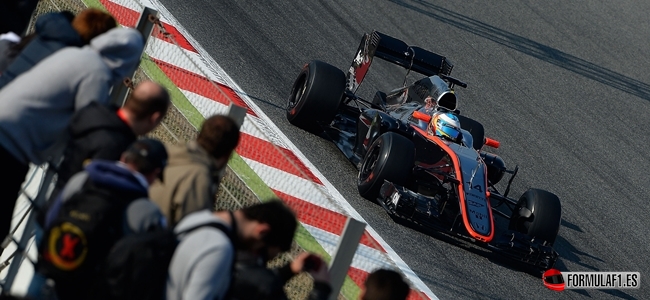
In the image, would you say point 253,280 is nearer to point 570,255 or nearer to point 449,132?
point 449,132

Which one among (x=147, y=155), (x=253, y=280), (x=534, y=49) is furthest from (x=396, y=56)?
(x=253, y=280)

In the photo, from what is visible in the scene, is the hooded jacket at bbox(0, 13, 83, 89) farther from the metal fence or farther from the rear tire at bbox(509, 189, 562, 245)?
the rear tire at bbox(509, 189, 562, 245)

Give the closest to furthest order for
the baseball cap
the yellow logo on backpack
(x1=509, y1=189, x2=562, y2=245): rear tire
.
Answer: the yellow logo on backpack → the baseball cap → (x1=509, y1=189, x2=562, y2=245): rear tire

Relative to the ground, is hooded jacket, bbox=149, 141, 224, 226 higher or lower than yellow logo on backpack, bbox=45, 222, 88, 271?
higher

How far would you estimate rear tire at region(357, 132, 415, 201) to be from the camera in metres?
9.45

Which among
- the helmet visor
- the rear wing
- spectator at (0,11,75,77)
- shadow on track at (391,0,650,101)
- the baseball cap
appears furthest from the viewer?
shadow on track at (391,0,650,101)

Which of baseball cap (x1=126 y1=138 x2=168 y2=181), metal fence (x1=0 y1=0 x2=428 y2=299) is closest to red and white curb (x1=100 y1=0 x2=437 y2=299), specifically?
metal fence (x1=0 y1=0 x2=428 y2=299)

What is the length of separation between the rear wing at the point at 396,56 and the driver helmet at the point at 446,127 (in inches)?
42.9

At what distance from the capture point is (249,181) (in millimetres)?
6395

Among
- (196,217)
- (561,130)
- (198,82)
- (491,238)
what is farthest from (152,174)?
(561,130)

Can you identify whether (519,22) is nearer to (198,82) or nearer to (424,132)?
(424,132)

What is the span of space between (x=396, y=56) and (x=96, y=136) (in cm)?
736

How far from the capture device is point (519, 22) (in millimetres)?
18953

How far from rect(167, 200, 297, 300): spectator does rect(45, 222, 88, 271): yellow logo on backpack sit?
0.37 m
